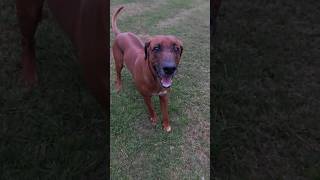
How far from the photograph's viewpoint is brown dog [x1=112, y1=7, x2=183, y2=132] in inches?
55.9

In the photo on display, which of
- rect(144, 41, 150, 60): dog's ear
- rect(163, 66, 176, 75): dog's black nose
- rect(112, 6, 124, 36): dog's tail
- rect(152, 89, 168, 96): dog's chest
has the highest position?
rect(112, 6, 124, 36): dog's tail

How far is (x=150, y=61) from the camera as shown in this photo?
1480mm

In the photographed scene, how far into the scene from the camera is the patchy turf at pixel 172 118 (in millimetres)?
1752

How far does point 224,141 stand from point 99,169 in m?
0.84

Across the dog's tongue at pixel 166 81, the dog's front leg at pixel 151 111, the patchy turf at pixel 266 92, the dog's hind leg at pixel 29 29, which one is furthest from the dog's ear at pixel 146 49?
the dog's hind leg at pixel 29 29

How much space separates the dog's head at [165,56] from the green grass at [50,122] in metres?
1.45

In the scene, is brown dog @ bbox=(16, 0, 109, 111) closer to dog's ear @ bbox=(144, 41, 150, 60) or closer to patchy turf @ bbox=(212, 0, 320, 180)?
dog's ear @ bbox=(144, 41, 150, 60)

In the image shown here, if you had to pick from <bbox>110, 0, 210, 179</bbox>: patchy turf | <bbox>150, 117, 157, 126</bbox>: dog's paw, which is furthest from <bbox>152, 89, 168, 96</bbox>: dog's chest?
<bbox>150, 117, 157, 126</bbox>: dog's paw

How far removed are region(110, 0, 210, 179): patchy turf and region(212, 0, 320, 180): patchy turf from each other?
811 millimetres

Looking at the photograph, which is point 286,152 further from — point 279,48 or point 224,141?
point 279,48

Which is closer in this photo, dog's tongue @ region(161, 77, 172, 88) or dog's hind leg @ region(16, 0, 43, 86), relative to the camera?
dog's tongue @ region(161, 77, 172, 88)

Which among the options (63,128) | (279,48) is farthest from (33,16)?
(279,48)

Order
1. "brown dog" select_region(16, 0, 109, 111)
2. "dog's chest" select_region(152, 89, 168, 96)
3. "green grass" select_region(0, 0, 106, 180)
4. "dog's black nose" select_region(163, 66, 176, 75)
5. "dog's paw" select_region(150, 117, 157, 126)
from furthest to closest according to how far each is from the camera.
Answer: "green grass" select_region(0, 0, 106, 180) < "dog's paw" select_region(150, 117, 157, 126) < "brown dog" select_region(16, 0, 109, 111) < "dog's chest" select_region(152, 89, 168, 96) < "dog's black nose" select_region(163, 66, 176, 75)

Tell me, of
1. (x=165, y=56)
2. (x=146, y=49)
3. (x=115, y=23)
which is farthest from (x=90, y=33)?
(x=165, y=56)
